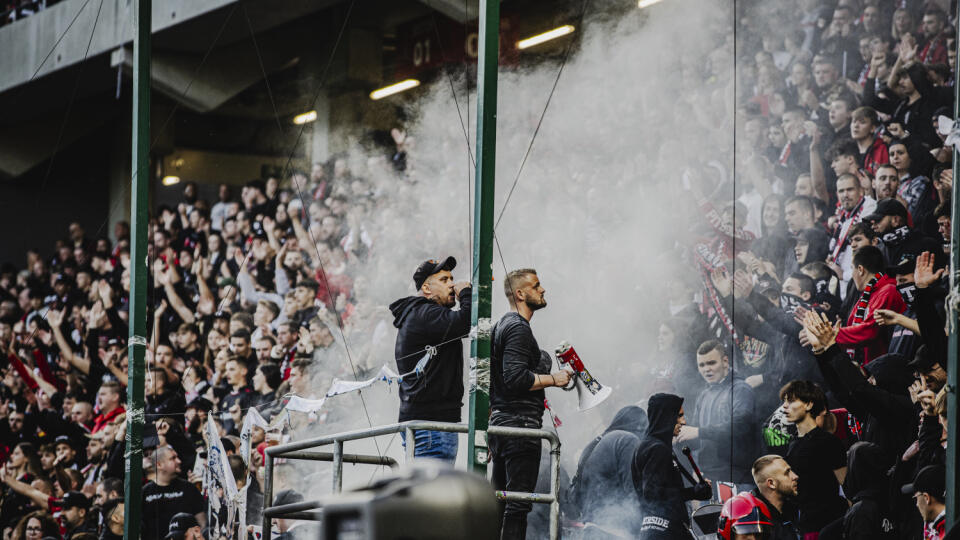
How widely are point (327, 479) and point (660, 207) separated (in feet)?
13.1

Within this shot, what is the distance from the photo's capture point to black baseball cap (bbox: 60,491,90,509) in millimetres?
13219

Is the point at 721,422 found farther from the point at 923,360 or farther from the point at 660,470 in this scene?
the point at 923,360

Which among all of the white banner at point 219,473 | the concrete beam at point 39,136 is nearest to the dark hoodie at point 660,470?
the white banner at point 219,473

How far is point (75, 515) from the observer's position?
13164 millimetres

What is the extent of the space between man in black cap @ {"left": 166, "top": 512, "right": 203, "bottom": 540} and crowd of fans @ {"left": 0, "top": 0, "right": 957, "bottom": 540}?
0.07ft

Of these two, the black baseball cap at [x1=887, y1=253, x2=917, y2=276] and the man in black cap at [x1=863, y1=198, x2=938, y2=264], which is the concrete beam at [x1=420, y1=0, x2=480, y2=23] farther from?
the black baseball cap at [x1=887, y1=253, x2=917, y2=276]

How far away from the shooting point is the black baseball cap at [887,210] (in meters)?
8.27

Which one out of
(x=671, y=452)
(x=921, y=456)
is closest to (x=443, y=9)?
(x=671, y=452)

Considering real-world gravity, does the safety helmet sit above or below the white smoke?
below

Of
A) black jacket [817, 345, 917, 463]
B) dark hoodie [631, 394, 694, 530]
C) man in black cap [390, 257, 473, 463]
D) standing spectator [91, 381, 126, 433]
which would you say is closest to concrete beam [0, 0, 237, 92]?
standing spectator [91, 381, 126, 433]

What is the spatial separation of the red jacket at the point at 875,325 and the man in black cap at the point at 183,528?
6149mm

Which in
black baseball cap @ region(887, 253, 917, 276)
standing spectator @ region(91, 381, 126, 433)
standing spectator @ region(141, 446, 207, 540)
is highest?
black baseball cap @ region(887, 253, 917, 276)

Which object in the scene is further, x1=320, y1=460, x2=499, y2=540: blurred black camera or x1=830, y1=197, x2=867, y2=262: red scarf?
x1=830, y1=197, x2=867, y2=262: red scarf

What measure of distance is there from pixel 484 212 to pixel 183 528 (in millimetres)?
6418
